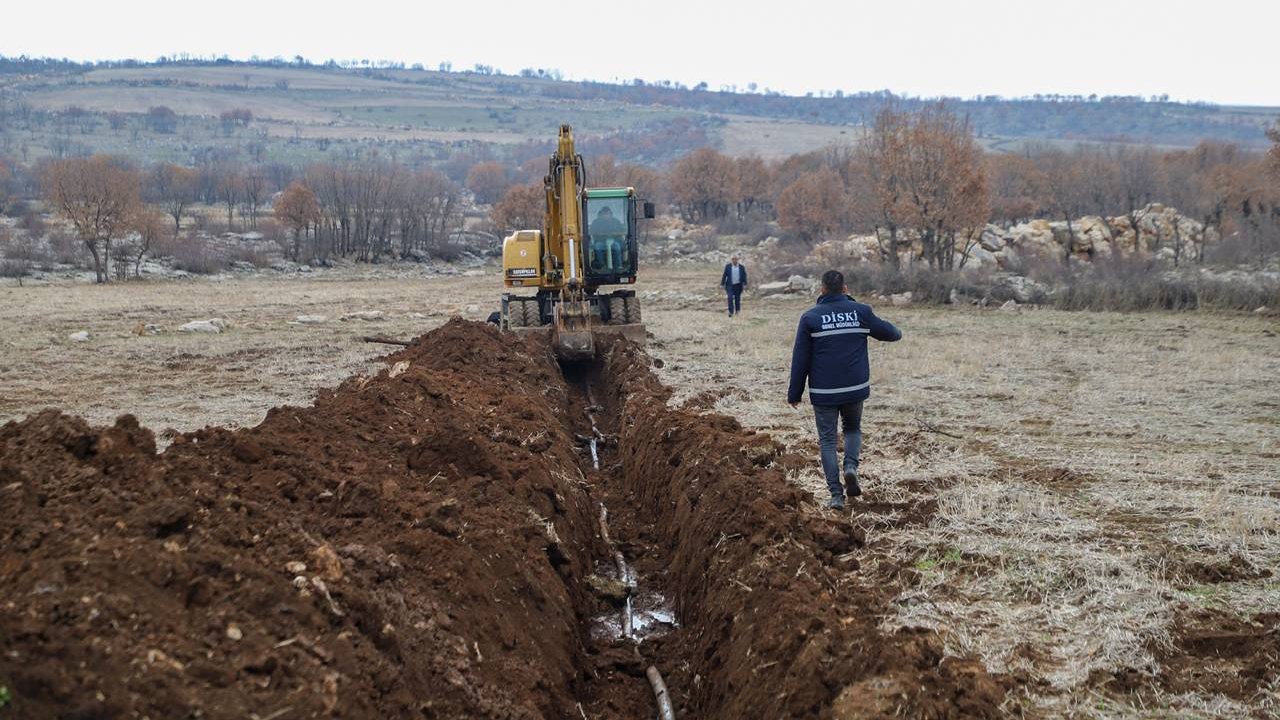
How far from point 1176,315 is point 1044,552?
64.9 feet

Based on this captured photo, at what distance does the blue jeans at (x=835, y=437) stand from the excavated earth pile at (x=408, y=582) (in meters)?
0.37

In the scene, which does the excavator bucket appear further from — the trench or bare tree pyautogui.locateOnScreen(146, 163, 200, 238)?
bare tree pyautogui.locateOnScreen(146, 163, 200, 238)

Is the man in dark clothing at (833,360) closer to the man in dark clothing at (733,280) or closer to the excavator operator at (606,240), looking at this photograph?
the excavator operator at (606,240)

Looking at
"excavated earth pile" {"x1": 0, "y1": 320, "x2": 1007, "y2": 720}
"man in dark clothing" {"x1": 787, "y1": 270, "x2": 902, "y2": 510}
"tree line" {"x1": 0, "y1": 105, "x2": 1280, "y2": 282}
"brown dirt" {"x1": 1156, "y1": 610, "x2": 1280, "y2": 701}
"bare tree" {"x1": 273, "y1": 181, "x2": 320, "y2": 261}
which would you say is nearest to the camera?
"excavated earth pile" {"x1": 0, "y1": 320, "x2": 1007, "y2": 720}

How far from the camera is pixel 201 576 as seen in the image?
4.06 meters

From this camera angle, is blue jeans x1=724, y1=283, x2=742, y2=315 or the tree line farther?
the tree line

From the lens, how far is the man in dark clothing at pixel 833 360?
7699mm

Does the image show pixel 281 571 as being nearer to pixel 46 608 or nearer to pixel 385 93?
pixel 46 608

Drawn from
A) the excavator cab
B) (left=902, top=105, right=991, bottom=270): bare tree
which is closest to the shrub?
(left=902, top=105, right=991, bottom=270): bare tree

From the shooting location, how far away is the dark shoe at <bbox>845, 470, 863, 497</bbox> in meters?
7.88

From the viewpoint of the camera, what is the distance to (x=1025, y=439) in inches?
413

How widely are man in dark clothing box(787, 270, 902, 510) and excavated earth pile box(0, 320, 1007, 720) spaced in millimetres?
550

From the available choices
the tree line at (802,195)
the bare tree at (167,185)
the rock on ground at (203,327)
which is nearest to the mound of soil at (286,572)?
the rock on ground at (203,327)

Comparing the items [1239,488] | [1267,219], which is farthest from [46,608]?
[1267,219]
